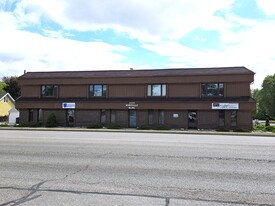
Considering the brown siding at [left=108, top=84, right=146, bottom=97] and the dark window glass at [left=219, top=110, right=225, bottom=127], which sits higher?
the brown siding at [left=108, top=84, right=146, bottom=97]

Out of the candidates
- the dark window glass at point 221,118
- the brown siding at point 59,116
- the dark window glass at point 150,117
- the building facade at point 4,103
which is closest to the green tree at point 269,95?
the dark window glass at point 221,118

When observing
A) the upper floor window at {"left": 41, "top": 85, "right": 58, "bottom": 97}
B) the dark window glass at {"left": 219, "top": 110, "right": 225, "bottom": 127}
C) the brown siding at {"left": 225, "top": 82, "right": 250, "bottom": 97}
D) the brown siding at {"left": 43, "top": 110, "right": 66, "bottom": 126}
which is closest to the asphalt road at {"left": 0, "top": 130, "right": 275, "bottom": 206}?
the dark window glass at {"left": 219, "top": 110, "right": 225, "bottom": 127}

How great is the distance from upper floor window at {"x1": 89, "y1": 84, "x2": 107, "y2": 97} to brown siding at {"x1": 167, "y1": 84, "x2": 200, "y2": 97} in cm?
834

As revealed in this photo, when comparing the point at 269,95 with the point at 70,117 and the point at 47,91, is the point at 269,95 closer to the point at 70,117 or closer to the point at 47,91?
the point at 70,117

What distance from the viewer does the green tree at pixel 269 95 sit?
87125mm

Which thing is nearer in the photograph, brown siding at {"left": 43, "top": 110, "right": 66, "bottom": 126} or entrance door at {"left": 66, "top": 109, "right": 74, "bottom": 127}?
entrance door at {"left": 66, "top": 109, "right": 74, "bottom": 127}

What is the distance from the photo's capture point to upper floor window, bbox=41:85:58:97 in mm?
43281

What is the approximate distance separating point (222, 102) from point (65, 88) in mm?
19933

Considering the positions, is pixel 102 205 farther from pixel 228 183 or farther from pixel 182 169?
pixel 182 169

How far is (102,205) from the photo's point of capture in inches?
229

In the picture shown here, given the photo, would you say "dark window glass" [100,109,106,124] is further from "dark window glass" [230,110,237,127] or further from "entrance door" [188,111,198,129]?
"dark window glass" [230,110,237,127]

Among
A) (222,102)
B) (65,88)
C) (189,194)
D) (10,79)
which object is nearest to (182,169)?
(189,194)

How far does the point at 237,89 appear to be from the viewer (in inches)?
1473

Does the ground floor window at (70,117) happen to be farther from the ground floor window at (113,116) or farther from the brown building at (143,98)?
the ground floor window at (113,116)
